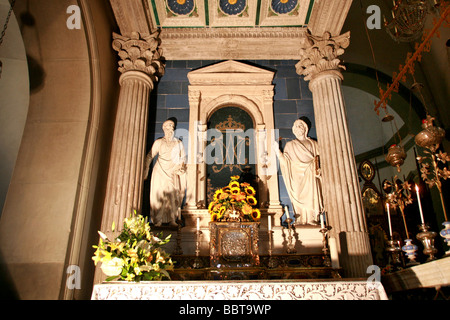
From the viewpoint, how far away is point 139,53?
22.2 ft

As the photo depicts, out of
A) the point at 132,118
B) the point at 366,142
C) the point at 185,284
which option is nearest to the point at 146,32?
the point at 132,118

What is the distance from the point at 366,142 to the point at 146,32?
9896 millimetres

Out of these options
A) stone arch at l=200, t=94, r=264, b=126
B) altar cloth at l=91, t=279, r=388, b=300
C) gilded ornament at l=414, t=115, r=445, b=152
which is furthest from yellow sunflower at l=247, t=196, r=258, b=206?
gilded ornament at l=414, t=115, r=445, b=152

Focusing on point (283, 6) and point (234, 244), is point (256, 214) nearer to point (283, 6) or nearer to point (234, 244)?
point (234, 244)

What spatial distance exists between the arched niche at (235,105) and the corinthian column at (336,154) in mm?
851

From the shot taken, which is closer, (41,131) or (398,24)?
(41,131)

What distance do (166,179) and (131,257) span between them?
293 cm

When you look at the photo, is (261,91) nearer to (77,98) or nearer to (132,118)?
(132,118)

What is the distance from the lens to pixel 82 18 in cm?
586

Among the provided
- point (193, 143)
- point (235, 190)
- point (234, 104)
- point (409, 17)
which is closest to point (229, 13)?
point (234, 104)

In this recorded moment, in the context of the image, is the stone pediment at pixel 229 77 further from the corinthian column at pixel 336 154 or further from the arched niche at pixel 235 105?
the corinthian column at pixel 336 154

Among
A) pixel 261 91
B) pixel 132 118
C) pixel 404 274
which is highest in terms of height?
pixel 261 91

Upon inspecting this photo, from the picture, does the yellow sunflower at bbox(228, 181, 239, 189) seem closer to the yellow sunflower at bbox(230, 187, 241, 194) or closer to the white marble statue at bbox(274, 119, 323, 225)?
the yellow sunflower at bbox(230, 187, 241, 194)

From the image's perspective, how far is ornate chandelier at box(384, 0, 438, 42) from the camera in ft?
19.5
